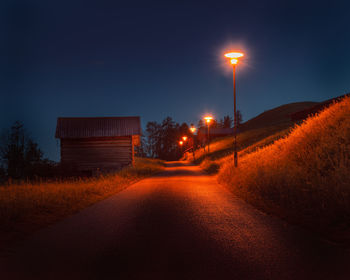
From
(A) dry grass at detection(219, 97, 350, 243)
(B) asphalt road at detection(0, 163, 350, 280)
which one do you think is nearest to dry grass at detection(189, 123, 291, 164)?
(A) dry grass at detection(219, 97, 350, 243)

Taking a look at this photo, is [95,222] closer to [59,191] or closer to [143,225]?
[143,225]

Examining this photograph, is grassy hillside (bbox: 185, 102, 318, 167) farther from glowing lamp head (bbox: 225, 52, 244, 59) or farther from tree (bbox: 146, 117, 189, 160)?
tree (bbox: 146, 117, 189, 160)

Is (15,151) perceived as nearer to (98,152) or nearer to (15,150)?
(15,150)

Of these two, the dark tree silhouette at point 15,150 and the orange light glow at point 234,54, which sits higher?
the orange light glow at point 234,54

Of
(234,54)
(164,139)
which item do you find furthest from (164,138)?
(234,54)

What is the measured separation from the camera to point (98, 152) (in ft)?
91.8

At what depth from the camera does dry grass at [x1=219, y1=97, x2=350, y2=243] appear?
20.0 ft

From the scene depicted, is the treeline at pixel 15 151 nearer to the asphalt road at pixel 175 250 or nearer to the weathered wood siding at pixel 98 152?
the weathered wood siding at pixel 98 152

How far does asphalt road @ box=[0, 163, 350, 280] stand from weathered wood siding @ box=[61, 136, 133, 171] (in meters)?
21.2

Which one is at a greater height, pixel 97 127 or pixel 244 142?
pixel 97 127

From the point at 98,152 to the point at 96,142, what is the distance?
1132 mm

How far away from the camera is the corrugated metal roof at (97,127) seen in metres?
27.4

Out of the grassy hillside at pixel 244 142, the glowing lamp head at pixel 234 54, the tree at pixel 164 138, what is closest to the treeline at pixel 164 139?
the tree at pixel 164 138

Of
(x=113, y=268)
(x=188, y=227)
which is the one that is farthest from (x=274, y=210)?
(x=113, y=268)
